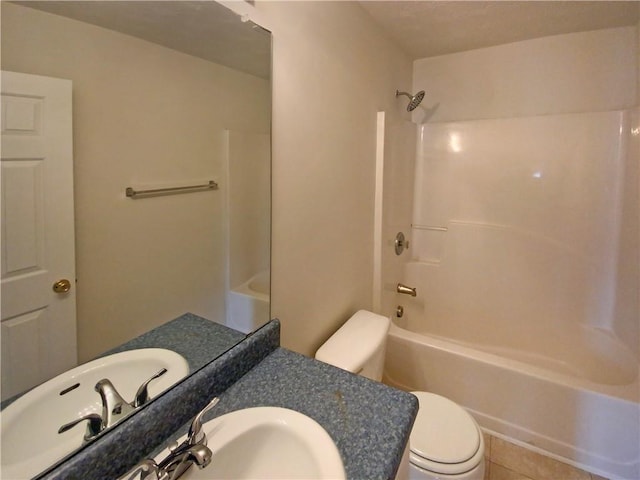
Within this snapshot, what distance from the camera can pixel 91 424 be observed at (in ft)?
2.15

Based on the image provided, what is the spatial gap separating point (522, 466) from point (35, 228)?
7.11ft

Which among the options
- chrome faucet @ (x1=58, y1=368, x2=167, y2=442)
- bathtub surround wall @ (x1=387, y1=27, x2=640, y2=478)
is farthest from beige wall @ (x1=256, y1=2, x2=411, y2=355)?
bathtub surround wall @ (x1=387, y1=27, x2=640, y2=478)

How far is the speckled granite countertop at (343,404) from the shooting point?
0.70 metres

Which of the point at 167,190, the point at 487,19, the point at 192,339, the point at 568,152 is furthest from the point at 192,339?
the point at 568,152

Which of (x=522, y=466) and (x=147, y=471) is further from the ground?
(x=147, y=471)

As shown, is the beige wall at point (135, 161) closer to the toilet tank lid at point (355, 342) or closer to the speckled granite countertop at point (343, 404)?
the speckled granite countertop at point (343, 404)

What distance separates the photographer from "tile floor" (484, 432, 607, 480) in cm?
162

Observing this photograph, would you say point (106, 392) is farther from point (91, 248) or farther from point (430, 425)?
point (430, 425)

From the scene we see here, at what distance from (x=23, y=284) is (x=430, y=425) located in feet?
4.60

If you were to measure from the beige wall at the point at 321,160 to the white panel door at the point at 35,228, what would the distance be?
656 mm

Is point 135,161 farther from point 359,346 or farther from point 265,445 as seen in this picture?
point 359,346

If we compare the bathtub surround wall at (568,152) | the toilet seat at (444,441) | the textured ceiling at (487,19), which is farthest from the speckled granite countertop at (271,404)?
the bathtub surround wall at (568,152)

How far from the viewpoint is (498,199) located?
2371 millimetres

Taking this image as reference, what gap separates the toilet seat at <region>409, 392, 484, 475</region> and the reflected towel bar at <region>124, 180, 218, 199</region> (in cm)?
116
